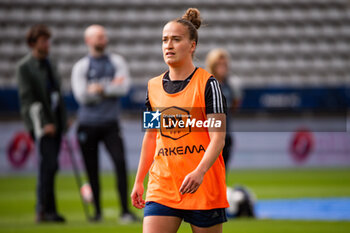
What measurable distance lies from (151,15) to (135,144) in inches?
264

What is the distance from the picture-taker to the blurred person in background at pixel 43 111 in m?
6.65

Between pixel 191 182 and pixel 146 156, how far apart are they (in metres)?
0.51

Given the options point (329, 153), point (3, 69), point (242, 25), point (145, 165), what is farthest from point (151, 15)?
point (145, 165)

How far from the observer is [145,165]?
323 centimetres

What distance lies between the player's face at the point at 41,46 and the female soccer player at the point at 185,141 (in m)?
4.02

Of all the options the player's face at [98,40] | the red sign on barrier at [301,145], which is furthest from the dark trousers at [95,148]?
the red sign on barrier at [301,145]

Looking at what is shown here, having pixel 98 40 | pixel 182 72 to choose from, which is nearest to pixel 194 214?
pixel 182 72

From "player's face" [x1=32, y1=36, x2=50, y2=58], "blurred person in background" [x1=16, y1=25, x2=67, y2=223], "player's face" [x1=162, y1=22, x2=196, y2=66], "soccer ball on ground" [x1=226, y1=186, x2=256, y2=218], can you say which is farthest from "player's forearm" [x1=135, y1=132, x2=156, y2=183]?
"soccer ball on ground" [x1=226, y1=186, x2=256, y2=218]

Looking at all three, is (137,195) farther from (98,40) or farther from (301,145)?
(301,145)

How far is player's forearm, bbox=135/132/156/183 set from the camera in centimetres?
322

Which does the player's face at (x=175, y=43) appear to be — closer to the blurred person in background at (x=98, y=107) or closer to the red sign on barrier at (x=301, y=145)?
the blurred person in background at (x=98, y=107)

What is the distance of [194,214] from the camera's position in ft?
9.98

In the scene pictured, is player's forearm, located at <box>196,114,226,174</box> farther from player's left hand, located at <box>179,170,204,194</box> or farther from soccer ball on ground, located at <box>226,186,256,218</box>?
soccer ball on ground, located at <box>226,186,256,218</box>

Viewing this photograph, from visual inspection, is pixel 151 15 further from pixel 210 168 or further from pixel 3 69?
pixel 210 168
